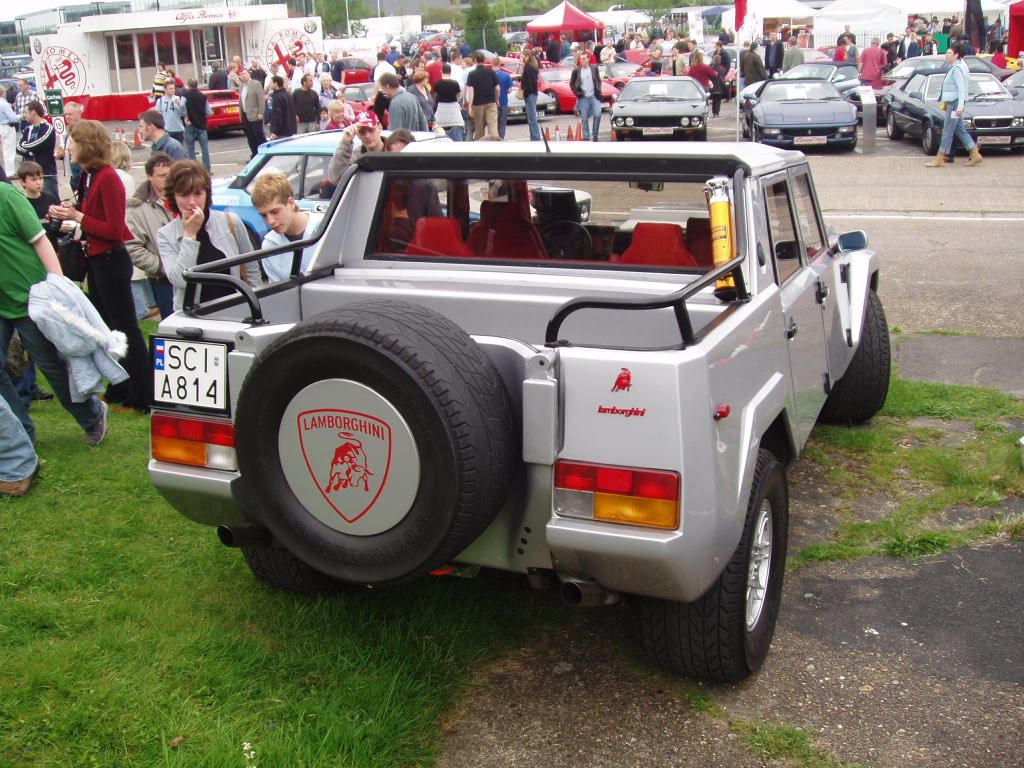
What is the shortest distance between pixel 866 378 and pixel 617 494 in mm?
3514

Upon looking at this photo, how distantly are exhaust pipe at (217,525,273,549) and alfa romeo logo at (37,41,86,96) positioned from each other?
103 ft

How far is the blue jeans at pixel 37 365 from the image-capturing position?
5398 mm

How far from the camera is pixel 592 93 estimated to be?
849 inches

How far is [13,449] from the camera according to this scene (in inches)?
200

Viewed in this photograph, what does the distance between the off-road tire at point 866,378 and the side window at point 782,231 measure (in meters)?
1.39

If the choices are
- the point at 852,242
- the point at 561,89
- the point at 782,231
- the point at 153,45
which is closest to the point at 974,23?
the point at 561,89

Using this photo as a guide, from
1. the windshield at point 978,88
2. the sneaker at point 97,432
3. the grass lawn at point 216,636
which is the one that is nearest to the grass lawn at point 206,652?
the grass lawn at point 216,636

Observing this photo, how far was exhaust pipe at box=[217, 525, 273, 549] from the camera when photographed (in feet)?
11.6

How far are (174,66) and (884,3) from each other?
26971 millimetres

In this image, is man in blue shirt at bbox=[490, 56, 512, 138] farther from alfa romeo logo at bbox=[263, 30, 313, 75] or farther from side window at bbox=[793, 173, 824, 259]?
alfa romeo logo at bbox=[263, 30, 313, 75]

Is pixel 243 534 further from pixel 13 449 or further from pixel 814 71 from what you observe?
pixel 814 71

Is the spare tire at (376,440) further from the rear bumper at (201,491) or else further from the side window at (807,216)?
the side window at (807,216)

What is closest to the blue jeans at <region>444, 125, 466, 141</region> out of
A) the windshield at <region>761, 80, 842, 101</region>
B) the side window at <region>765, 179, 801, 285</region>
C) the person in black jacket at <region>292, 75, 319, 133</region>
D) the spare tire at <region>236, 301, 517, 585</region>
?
the person in black jacket at <region>292, 75, 319, 133</region>

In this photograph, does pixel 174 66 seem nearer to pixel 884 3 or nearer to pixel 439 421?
pixel 884 3
